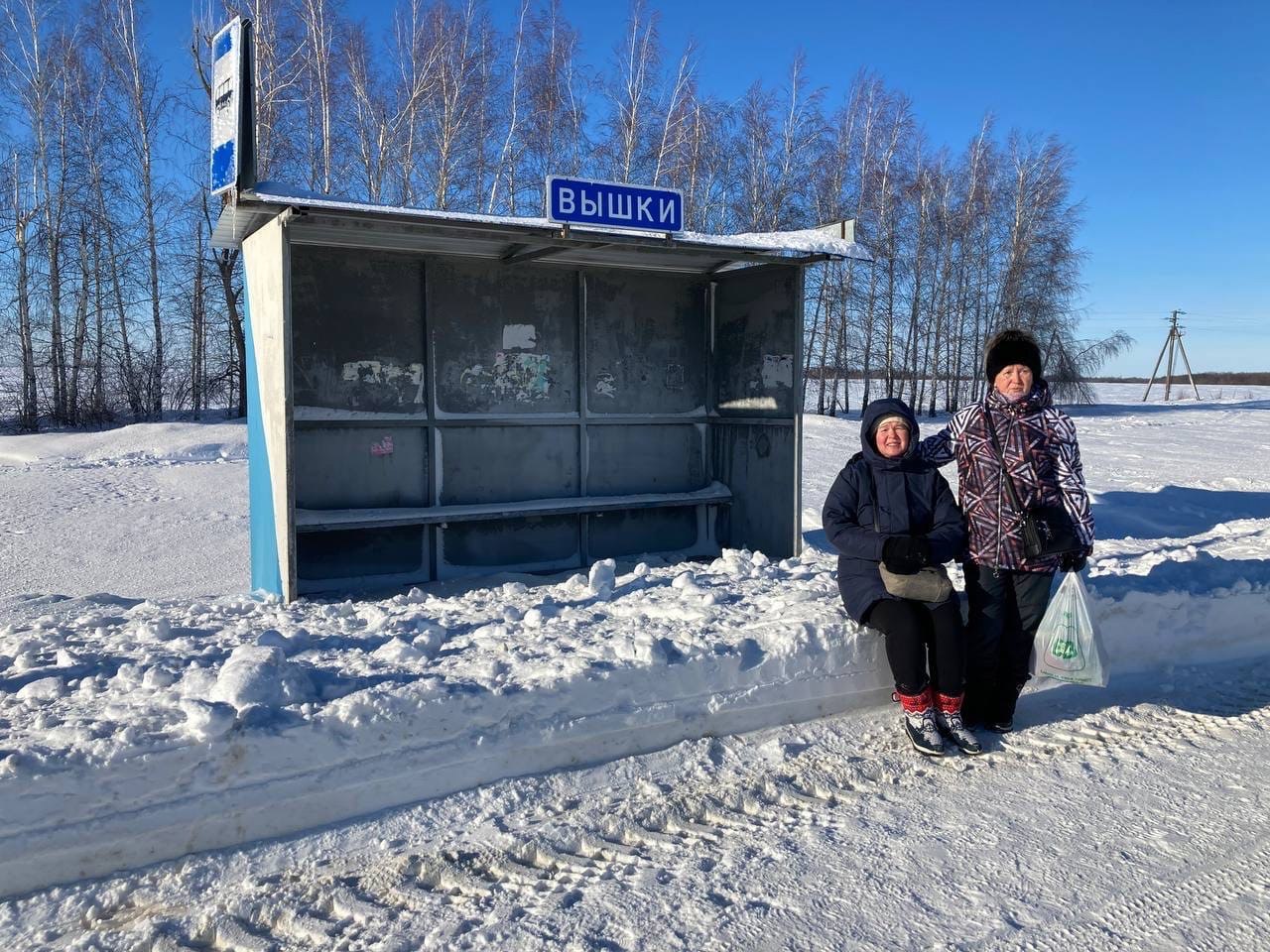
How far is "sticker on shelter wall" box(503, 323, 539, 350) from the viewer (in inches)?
289

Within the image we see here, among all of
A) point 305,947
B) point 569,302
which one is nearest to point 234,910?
point 305,947

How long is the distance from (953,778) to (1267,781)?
1.24m

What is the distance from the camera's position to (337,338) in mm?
6652

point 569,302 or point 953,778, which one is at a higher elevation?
point 569,302

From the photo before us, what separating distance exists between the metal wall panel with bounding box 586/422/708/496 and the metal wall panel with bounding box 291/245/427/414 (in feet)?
5.11

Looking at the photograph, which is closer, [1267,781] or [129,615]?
[1267,781]

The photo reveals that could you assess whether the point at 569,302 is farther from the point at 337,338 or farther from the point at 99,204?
the point at 99,204

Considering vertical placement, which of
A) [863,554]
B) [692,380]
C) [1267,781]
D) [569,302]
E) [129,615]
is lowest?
[1267,781]

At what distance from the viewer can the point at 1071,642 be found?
13.1ft

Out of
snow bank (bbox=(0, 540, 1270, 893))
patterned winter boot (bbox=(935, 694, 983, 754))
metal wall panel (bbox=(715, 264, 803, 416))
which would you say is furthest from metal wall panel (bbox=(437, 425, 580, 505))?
patterned winter boot (bbox=(935, 694, 983, 754))

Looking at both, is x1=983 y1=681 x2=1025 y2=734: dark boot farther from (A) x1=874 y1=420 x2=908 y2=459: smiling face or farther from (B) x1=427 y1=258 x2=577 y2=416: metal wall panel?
(B) x1=427 y1=258 x2=577 y2=416: metal wall panel

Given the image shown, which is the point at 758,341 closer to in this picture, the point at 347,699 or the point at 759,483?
the point at 759,483

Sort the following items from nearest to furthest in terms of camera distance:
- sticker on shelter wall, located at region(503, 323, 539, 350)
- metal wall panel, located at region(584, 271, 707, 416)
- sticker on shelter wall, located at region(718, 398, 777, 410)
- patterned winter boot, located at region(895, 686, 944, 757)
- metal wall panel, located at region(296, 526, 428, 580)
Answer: patterned winter boot, located at region(895, 686, 944, 757)
metal wall panel, located at region(296, 526, 428, 580)
sticker on shelter wall, located at region(503, 323, 539, 350)
sticker on shelter wall, located at region(718, 398, 777, 410)
metal wall panel, located at region(584, 271, 707, 416)

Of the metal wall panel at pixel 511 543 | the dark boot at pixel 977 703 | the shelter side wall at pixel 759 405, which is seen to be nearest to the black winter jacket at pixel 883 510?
the dark boot at pixel 977 703
